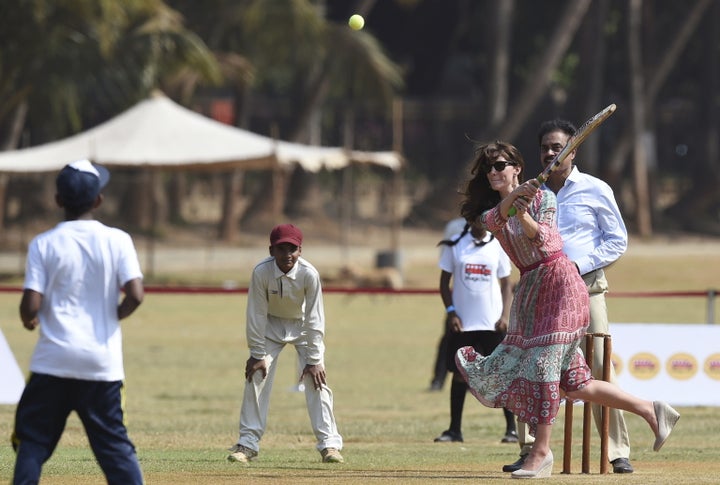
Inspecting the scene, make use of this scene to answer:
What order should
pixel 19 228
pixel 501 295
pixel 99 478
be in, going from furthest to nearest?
1. pixel 19 228
2. pixel 501 295
3. pixel 99 478

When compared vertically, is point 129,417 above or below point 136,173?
below

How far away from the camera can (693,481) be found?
8453 millimetres

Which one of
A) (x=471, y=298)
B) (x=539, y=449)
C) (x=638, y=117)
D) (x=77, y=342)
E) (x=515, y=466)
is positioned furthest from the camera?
(x=638, y=117)

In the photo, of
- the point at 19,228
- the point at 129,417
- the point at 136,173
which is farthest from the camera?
the point at 136,173

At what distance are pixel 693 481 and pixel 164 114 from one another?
75.8ft

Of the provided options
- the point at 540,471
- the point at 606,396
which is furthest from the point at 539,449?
the point at 606,396

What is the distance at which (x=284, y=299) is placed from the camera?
374 inches

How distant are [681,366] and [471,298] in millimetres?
2826

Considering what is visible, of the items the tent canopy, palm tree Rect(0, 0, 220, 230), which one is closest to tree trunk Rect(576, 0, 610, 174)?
palm tree Rect(0, 0, 220, 230)

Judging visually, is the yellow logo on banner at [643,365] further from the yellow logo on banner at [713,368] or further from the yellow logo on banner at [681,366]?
the yellow logo on banner at [713,368]

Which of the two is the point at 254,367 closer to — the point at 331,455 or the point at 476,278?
the point at 331,455

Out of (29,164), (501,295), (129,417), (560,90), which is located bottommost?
(129,417)

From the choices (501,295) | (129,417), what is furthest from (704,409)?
(129,417)

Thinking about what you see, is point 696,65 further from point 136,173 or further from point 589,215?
point 589,215
